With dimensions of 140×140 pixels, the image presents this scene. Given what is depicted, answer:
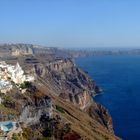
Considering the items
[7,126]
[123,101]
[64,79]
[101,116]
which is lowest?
[123,101]

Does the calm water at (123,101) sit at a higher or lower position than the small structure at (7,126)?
lower

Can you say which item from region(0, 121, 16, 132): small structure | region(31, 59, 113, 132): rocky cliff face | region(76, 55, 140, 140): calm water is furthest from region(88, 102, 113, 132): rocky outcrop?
region(0, 121, 16, 132): small structure

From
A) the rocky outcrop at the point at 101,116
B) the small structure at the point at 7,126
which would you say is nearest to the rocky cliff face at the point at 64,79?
the rocky outcrop at the point at 101,116

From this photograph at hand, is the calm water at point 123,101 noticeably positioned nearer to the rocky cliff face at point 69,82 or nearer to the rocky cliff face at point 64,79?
the rocky cliff face at point 69,82

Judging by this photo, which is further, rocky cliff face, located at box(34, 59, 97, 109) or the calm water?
rocky cliff face, located at box(34, 59, 97, 109)

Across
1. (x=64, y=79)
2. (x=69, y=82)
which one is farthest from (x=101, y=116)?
(x=64, y=79)

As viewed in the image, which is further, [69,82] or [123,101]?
[69,82]

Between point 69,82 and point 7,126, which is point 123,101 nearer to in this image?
point 69,82

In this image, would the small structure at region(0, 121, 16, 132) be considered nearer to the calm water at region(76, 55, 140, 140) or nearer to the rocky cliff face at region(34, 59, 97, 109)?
the calm water at region(76, 55, 140, 140)

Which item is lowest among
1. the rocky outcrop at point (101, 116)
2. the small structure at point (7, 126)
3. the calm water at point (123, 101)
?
the calm water at point (123, 101)

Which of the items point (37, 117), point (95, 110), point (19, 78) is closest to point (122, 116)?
point (95, 110)

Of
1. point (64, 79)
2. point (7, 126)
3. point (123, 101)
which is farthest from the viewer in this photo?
point (64, 79)

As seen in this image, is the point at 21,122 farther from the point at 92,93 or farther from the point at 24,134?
the point at 92,93
